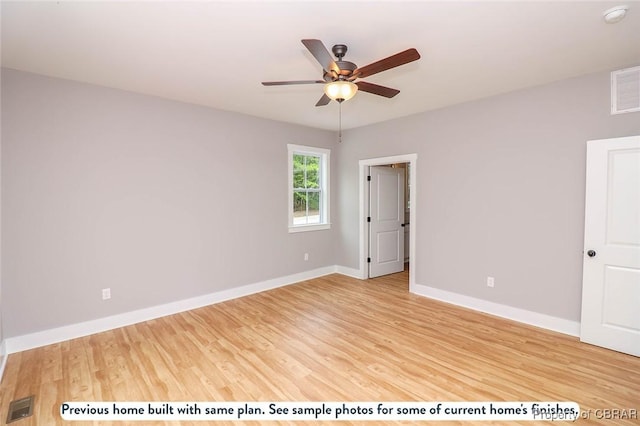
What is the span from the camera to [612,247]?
280cm

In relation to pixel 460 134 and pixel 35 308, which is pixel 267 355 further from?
pixel 460 134

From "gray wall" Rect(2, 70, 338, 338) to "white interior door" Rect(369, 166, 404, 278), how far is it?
5.69 feet

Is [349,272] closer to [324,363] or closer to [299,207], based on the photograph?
[299,207]

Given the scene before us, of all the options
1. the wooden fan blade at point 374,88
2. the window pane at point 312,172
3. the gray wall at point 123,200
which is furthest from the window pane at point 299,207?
the wooden fan blade at point 374,88

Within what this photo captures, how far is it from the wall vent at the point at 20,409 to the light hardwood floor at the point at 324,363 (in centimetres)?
5

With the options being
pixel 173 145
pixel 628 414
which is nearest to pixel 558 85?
pixel 628 414

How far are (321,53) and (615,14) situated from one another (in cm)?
198

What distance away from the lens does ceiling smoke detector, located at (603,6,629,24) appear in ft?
6.30

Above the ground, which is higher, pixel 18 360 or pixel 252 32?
pixel 252 32

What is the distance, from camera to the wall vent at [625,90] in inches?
107

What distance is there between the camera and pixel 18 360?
8.75 ft

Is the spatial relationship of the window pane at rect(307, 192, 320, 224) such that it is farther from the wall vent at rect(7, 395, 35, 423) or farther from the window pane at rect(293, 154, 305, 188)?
the wall vent at rect(7, 395, 35, 423)

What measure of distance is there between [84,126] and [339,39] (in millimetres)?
2830

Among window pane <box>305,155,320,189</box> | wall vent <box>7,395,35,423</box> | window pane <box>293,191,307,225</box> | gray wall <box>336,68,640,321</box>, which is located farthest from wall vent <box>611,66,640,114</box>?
wall vent <box>7,395,35,423</box>
